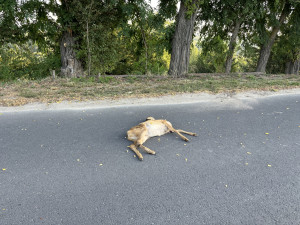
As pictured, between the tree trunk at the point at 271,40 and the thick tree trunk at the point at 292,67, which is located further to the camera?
the thick tree trunk at the point at 292,67

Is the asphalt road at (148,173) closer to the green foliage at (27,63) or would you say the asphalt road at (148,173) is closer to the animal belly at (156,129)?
the animal belly at (156,129)

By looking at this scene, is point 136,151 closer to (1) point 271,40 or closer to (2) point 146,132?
(2) point 146,132

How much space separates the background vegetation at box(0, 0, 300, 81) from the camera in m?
10.4

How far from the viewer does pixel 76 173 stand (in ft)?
8.96

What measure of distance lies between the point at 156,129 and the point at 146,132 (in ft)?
0.76

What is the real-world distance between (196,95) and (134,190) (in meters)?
4.54

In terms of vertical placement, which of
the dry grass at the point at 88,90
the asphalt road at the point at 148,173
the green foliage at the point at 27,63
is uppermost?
the green foliage at the point at 27,63

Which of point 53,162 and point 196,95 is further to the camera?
point 196,95

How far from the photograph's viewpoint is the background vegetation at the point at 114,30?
1042 centimetres

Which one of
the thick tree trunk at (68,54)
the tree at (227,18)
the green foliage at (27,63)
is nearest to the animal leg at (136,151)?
the thick tree trunk at (68,54)

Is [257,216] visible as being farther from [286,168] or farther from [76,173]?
[76,173]

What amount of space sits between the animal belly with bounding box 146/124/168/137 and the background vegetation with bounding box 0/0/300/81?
6831mm

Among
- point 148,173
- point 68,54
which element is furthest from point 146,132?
point 68,54

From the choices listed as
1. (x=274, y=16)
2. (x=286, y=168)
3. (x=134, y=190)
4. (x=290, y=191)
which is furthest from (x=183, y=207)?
(x=274, y=16)
